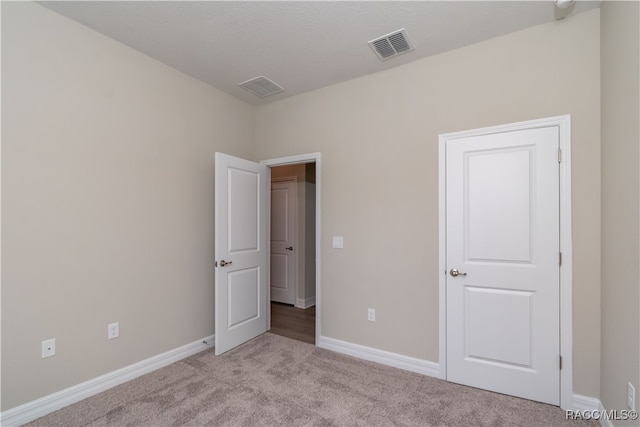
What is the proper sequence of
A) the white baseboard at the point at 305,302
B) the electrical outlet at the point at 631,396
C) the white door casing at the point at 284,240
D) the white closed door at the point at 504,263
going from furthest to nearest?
the white door casing at the point at 284,240
the white baseboard at the point at 305,302
the white closed door at the point at 504,263
the electrical outlet at the point at 631,396

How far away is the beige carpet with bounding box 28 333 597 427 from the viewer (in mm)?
1932

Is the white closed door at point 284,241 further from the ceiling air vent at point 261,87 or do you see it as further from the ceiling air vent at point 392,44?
the ceiling air vent at point 392,44

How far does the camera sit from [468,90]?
2.47 metres

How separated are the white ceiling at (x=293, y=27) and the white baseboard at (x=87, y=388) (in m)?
2.73

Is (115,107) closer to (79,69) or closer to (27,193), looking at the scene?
(79,69)

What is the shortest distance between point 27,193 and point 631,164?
12.0 ft

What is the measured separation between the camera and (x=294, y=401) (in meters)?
2.15

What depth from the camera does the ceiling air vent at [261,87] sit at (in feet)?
10.1

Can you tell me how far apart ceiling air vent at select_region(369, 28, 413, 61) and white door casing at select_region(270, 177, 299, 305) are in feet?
8.96

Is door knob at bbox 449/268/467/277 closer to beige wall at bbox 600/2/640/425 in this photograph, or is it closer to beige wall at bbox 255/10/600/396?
beige wall at bbox 255/10/600/396

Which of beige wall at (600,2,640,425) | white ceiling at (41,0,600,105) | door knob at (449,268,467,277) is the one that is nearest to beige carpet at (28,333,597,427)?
beige wall at (600,2,640,425)

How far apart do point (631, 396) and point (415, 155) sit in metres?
2.03

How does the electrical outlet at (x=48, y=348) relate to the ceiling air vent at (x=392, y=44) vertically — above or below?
below

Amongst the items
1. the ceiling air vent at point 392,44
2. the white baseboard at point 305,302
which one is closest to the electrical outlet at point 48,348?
the white baseboard at point 305,302
